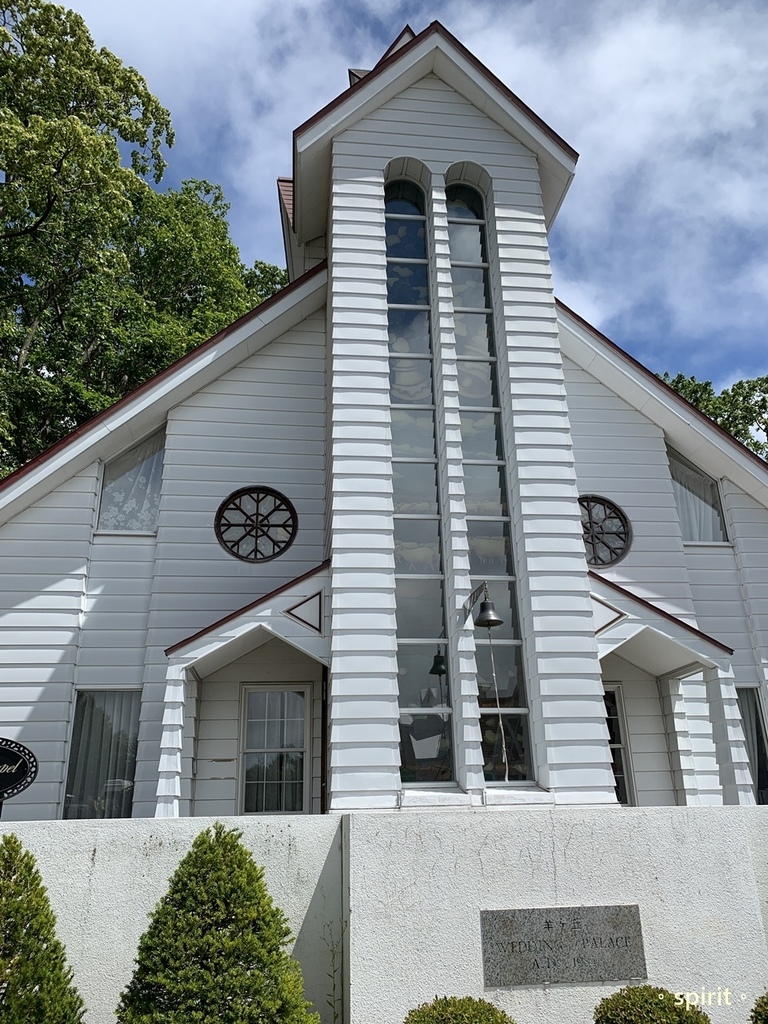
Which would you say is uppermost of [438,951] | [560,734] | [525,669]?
[525,669]

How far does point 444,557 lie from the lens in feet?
32.1

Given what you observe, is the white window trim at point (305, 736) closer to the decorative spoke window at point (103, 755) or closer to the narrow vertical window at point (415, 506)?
the decorative spoke window at point (103, 755)

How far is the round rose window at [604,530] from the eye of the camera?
12.7m

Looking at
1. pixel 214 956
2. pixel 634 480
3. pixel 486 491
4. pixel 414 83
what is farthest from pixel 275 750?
pixel 414 83

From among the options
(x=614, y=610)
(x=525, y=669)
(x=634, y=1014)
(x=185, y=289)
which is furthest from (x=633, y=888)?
(x=185, y=289)

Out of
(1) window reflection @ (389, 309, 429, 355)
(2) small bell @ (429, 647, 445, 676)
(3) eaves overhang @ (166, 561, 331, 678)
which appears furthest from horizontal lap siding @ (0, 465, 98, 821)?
(2) small bell @ (429, 647, 445, 676)

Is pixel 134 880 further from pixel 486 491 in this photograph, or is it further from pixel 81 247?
pixel 81 247

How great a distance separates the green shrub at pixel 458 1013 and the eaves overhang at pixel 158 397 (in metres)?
8.32

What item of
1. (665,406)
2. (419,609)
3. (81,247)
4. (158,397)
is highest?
(81,247)

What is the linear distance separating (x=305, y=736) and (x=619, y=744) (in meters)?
4.52

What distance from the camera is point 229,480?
12.4 meters

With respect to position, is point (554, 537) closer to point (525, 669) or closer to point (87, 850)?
point (525, 669)

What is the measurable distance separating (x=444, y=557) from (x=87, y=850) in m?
4.91

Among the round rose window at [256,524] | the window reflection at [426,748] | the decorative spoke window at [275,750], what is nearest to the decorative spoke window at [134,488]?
the round rose window at [256,524]
